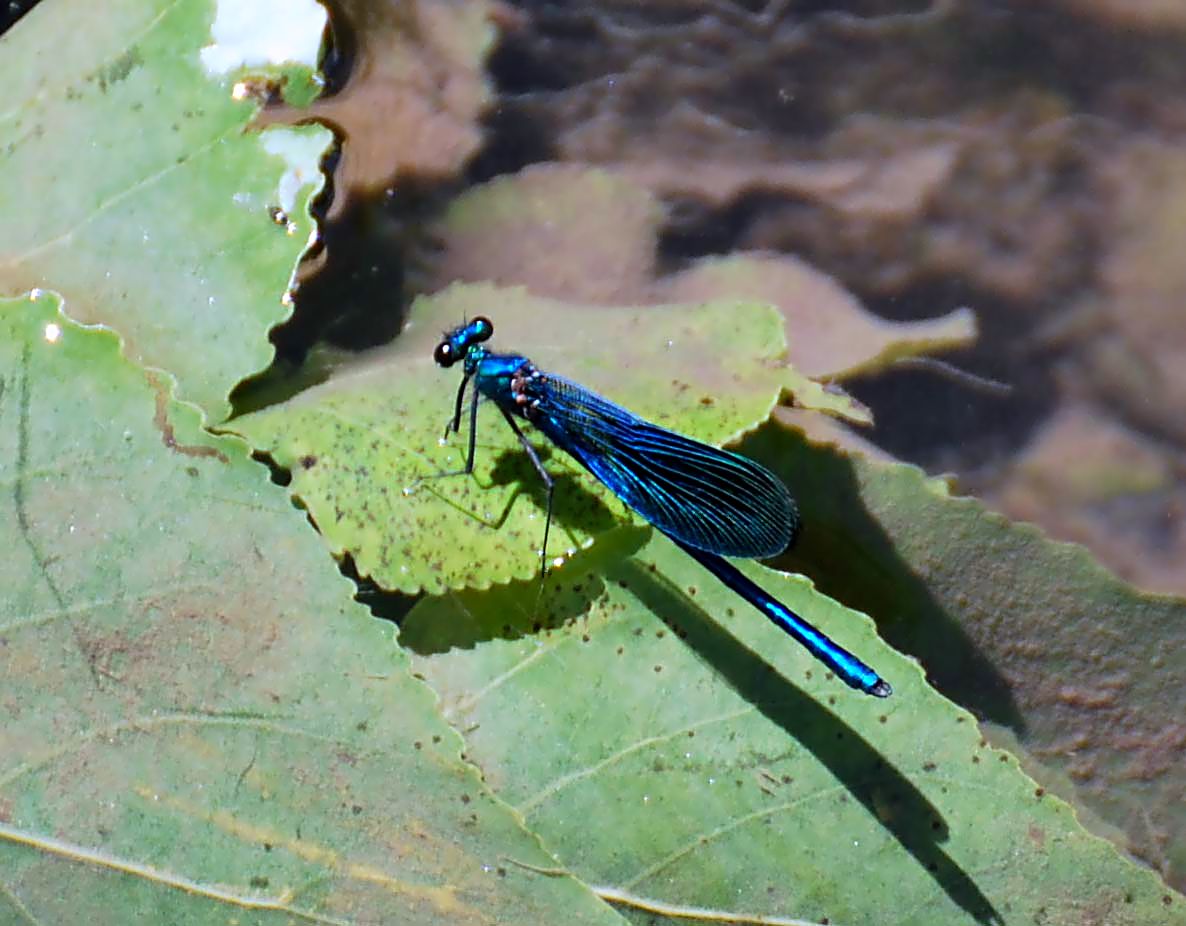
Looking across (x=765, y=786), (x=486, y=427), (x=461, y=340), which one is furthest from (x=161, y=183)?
(x=765, y=786)

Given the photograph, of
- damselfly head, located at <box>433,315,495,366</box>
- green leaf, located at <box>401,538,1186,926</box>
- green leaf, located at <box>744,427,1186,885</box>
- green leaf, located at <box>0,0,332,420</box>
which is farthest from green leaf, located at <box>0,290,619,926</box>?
green leaf, located at <box>744,427,1186,885</box>

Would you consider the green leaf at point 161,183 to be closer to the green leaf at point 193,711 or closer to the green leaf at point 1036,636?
the green leaf at point 193,711

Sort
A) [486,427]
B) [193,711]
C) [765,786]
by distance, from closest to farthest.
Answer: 1. [193,711]
2. [765,786]
3. [486,427]

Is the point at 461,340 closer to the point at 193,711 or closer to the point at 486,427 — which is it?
the point at 486,427

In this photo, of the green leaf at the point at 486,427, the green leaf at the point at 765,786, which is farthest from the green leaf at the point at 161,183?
the green leaf at the point at 765,786

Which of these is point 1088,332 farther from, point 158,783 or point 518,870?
point 158,783

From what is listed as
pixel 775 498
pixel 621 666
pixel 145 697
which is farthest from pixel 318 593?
pixel 775 498
